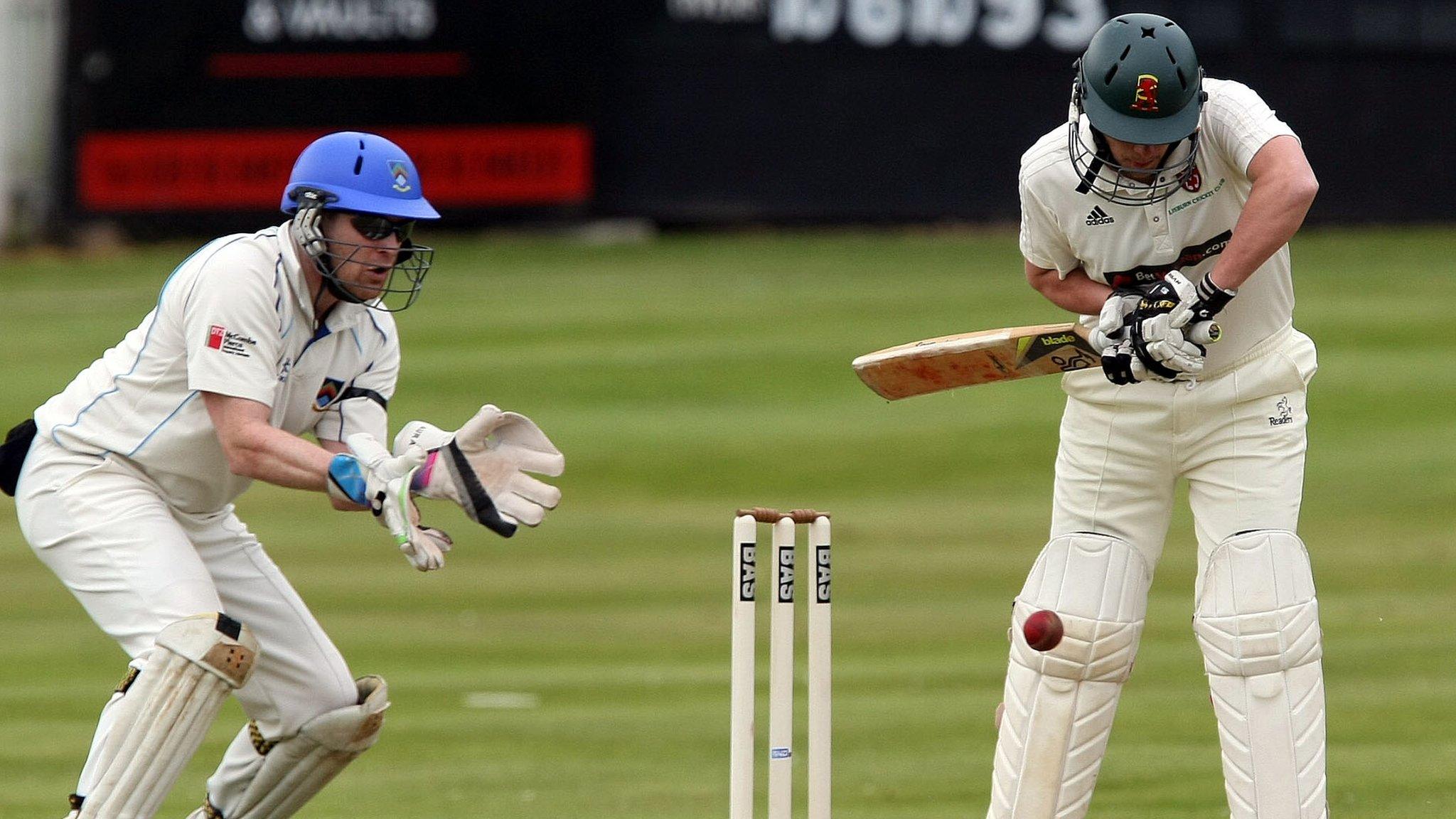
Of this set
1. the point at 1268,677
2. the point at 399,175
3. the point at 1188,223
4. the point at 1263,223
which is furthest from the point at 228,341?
the point at 1268,677

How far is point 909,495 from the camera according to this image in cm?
1173

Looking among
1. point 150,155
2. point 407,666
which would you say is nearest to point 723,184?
point 150,155

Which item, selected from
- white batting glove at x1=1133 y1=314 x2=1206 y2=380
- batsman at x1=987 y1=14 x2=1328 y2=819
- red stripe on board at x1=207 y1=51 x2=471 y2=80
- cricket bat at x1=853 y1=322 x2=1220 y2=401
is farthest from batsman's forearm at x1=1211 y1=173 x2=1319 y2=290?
red stripe on board at x1=207 y1=51 x2=471 y2=80

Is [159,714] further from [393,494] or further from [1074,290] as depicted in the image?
[1074,290]

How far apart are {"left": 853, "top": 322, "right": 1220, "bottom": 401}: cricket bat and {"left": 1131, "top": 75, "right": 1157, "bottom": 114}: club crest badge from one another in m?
0.54

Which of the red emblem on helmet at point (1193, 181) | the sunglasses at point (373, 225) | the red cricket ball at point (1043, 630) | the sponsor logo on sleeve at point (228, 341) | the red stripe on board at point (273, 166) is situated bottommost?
the red stripe on board at point (273, 166)

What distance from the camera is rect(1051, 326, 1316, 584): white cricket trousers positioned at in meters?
4.84

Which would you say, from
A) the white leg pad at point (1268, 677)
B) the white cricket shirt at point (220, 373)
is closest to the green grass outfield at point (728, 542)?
the white leg pad at point (1268, 677)

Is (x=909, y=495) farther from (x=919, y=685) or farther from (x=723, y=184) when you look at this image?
(x=723, y=184)

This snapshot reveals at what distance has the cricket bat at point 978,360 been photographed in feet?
16.3

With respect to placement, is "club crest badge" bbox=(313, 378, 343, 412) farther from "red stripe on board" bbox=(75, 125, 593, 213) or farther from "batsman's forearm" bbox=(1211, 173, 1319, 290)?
"red stripe on board" bbox=(75, 125, 593, 213)

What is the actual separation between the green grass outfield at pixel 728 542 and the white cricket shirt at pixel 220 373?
4.14 feet

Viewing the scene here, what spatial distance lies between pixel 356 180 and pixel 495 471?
32.1 inches

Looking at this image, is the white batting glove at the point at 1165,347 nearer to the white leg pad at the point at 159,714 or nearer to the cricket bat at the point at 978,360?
the cricket bat at the point at 978,360
